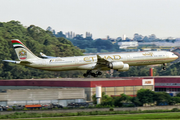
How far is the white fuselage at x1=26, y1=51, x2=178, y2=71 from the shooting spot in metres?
83.4

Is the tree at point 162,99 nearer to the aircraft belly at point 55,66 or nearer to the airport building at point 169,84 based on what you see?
the airport building at point 169,84

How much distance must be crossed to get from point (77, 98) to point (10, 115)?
26971 mm

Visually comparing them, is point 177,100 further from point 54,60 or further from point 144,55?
point 54,60

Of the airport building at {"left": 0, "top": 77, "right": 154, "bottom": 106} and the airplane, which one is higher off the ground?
the airplane

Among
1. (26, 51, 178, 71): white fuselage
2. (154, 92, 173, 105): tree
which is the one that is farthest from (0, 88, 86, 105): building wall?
(26, 51, 178, 71): white fuselage

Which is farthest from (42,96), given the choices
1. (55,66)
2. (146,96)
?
(55,66)

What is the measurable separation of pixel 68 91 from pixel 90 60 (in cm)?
3423

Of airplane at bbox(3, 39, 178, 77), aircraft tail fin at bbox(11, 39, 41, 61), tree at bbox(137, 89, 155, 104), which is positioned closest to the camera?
aircraft tail fin at bbox(11, 39, 41, 61)

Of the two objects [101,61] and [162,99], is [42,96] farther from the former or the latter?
[101,61]

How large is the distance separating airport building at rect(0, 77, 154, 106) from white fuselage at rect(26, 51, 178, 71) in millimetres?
32902

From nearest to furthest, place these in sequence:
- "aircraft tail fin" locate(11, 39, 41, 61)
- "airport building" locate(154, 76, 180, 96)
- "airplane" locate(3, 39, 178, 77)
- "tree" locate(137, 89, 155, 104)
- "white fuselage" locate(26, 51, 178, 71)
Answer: "aircraft tail fin" locate(11, 39, 41, 61) → "airplane" locate(3, 39, 178, 77) → "white fuselage" locate(26, 51, 178, 71) → "tree" locate(137, 89, 155, 104) → "airport building" locate(154, 76, 180, 96)

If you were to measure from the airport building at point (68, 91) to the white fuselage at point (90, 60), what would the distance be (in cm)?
3290

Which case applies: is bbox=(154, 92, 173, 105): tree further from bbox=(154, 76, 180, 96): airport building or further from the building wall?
bbox=(154, 76, 180, 96): airport building

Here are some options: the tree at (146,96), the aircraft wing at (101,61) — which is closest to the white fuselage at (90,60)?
the aircraft wing at (101,61)
